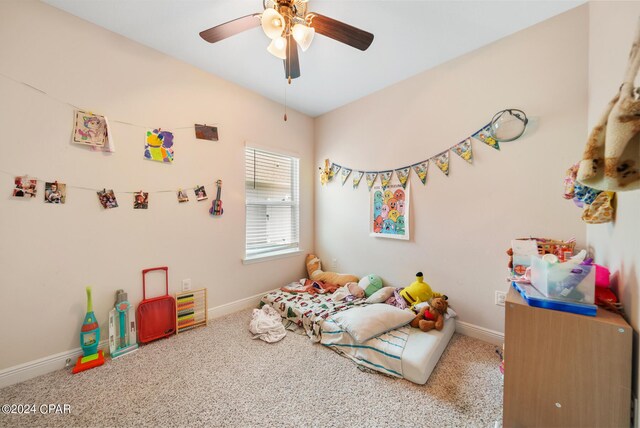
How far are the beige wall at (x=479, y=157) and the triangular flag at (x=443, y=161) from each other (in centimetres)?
5

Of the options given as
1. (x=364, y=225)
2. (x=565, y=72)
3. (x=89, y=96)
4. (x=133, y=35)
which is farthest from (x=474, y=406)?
(x=133, y=35)

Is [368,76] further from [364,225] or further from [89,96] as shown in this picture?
[89,96]

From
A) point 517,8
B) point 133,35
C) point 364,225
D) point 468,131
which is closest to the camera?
point 517,8

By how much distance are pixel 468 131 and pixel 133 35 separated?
2958 mm

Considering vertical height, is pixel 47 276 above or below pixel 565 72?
below

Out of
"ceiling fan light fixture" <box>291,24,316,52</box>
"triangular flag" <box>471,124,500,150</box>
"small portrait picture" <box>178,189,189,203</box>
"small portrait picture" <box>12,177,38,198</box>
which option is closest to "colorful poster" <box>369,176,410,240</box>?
"triangular flag" <box>471,124,500,150</box>

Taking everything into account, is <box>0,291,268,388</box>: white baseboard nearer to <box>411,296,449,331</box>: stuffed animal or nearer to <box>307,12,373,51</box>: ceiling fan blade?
<box>411,296,449,331</box>: stuffed animal

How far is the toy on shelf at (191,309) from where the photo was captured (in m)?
2.13

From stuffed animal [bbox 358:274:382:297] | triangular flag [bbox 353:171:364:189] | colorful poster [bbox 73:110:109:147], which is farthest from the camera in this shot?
triangular flag [bbox 353:171:364:189]

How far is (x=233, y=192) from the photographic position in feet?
8.38

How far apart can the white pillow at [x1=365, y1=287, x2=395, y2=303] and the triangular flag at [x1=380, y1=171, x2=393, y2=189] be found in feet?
3.70

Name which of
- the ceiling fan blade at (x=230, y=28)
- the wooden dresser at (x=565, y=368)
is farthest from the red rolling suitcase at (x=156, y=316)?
the wooden dresser at (x=565, y=368)

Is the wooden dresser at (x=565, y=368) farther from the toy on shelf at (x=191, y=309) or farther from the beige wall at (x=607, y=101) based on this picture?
the toy on shelf at (x=191, y=309)

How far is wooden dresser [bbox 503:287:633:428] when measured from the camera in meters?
0.85
